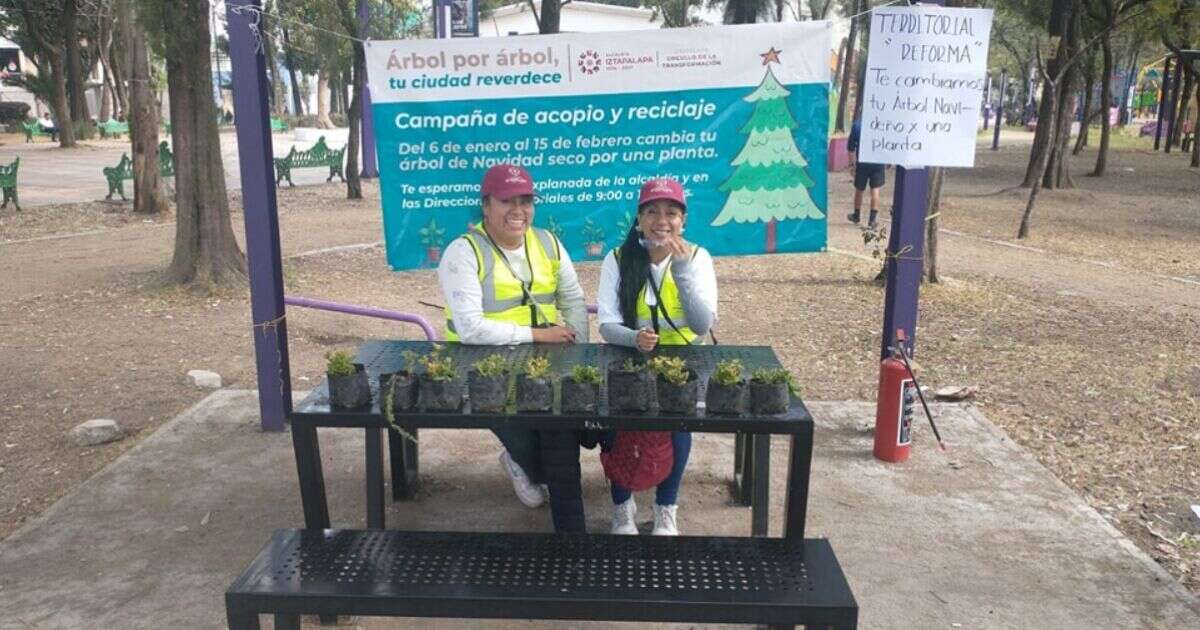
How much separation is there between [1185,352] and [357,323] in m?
6.34

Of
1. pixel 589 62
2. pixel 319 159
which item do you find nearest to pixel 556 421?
pixel 589 62

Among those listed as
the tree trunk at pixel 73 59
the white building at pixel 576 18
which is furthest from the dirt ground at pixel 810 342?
the white building at pixel 576 18

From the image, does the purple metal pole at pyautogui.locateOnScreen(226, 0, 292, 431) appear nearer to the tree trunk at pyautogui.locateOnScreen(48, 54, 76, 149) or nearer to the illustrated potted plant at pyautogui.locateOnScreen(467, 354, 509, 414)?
the illustrated potted plant at pyautogui.locateOnScreen(467, 354, 509, 414)

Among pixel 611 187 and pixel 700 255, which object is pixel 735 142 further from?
pixel 700 255

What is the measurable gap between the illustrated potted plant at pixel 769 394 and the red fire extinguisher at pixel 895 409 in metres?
1.76

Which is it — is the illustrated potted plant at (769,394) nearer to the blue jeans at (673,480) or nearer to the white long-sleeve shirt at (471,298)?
the blue jeans at (673,480)

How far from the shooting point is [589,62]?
4.41 metres

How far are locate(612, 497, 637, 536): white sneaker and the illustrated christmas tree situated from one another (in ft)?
5.83

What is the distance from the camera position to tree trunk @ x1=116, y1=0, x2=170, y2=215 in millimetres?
11328

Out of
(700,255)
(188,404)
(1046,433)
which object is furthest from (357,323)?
(1046,433)

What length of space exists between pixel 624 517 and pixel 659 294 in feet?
2.85

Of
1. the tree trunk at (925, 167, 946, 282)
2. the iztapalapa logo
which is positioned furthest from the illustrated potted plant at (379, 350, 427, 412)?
the tree trunk at (925, 167, 946, 282)

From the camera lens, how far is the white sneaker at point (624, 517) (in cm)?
344

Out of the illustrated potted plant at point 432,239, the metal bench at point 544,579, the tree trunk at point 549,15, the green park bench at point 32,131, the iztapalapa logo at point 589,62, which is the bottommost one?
the metal bench at point 544,579
